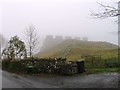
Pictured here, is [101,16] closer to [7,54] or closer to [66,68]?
[66,68]

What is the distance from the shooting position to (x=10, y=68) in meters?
31.6

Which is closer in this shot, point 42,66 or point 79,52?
point 42,66

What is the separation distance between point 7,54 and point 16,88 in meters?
30.2

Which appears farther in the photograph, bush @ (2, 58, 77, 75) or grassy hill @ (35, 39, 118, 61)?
grassy hill @ (35, 39, 118, 61)

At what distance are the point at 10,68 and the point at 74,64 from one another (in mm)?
7787

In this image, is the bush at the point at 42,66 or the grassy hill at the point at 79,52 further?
the grassy hill at the point at 79,52

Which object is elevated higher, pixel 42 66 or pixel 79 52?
pixel 79 52

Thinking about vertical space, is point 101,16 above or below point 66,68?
above

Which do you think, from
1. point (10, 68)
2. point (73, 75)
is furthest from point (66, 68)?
point (10, 68)

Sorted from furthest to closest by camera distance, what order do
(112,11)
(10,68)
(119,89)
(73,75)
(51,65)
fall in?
1. (10,68)
2. (51,65)
3. (73,75)
4. (112,11)
5. (119,89)

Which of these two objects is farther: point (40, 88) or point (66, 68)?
point (66, 68)

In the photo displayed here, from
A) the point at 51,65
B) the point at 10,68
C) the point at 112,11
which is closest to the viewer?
the point at 112,11

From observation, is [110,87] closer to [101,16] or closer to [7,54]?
[101,16]

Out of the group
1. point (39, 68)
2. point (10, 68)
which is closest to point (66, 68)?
point (39, 68)
